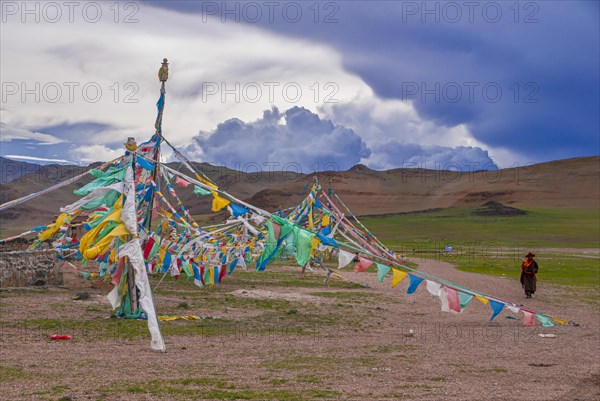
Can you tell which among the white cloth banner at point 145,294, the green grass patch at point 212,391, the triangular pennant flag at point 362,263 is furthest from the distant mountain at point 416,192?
the green grass patch at point 212,391

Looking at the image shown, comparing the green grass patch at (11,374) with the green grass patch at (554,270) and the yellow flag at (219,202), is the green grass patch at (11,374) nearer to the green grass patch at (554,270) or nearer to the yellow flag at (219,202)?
the yellow flag at (219,202)

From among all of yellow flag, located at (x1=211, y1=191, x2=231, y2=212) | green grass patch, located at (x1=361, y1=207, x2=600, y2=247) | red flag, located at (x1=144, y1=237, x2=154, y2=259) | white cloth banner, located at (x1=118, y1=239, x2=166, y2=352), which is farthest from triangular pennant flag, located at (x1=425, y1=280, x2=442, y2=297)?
green grass patch, located at (x1=361, y1=207, x2=600, y2=247)

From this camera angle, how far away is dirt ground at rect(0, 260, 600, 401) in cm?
961

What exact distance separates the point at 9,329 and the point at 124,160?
4414 millimetres

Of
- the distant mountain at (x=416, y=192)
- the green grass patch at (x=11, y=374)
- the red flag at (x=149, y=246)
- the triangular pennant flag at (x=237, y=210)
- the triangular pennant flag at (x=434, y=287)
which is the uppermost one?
the distant mountain at (x=416, y=192)

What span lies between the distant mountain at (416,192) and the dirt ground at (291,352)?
129640 mm

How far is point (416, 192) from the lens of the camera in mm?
188750

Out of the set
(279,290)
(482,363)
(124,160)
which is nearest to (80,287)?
(279,290)

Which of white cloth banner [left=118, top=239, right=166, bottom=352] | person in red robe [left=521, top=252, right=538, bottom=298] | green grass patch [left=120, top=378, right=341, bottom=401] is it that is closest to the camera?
green grass patch [left=120, top=378, right=341, bottom=401]

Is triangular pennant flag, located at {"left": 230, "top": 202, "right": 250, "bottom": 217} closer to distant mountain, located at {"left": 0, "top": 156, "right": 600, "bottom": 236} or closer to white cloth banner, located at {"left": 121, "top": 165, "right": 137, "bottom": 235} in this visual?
white cloth banner, located at {"left": 121, "top": 165, "right": 137, "bottom": 235}

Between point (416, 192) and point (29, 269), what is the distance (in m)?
173

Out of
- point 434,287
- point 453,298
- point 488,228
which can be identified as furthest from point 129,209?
point 488,228

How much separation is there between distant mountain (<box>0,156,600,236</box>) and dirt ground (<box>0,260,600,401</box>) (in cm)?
12964

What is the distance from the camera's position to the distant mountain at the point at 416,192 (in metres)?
158
